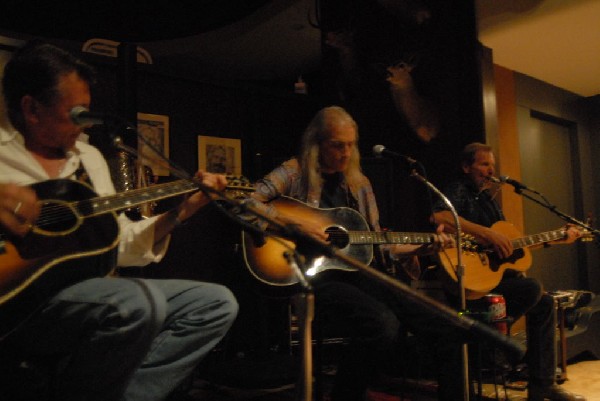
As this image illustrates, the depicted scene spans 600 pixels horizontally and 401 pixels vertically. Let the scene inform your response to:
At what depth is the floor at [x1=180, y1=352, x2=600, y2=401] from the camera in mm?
3457

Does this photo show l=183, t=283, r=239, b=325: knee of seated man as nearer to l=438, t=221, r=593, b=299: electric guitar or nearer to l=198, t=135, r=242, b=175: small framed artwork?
l=438, t=221, r=593, b=299: electric guitar

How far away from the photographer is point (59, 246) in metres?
1.85

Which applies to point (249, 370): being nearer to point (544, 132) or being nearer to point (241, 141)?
point (241, 141)

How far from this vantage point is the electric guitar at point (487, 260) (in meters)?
3.46

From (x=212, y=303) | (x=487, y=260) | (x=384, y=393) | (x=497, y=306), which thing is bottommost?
(x=384, y=393)

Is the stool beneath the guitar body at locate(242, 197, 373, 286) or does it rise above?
beneath

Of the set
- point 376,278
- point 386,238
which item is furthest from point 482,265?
point 376,278

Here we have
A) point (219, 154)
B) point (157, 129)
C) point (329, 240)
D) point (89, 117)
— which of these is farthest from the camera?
point (219, 154)

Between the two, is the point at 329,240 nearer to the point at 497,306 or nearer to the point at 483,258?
the point at 497,306

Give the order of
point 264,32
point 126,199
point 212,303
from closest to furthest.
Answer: point 126,199 < point 212,303 < point 264,32

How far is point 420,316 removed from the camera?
9.32ft

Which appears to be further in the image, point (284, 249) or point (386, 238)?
point (386, 238)

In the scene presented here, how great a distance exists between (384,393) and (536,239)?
1514 millimetres

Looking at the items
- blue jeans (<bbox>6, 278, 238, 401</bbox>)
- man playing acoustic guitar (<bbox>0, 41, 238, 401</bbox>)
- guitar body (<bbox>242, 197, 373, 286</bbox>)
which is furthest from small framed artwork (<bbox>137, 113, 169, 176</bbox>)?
blue jeans (<bbox>6, 278, 238, 401</bbox>)
